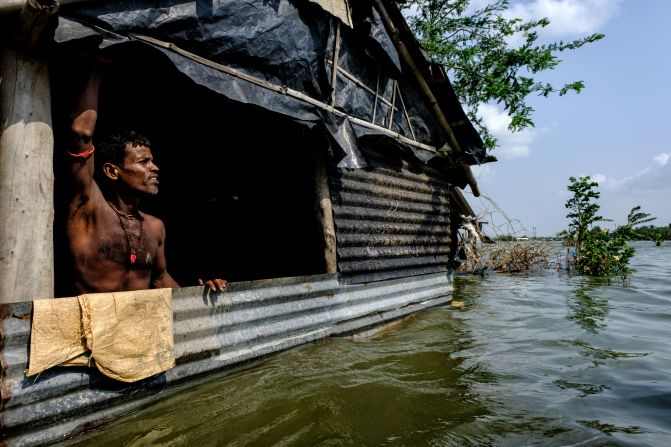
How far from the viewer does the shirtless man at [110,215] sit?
244cm

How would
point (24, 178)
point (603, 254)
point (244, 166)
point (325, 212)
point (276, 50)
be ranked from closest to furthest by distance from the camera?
point (24, 178) → point (276, 50) → point (325, 212) → point (244, 166) → point (603, 254)

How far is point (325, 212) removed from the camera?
4613mm

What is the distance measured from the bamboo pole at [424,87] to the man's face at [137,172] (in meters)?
3.83

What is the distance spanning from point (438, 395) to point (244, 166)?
13.2 feet

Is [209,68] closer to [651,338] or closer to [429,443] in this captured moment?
[429,443]

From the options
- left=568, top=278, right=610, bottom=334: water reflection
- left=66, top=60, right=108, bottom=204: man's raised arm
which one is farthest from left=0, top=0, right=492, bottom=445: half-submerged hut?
left=568, top=278, right=610, bottom=334: water reflection

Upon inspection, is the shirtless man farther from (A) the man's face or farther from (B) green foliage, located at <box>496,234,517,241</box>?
(B) green foliage, located at <box>496,234,517,241</box>

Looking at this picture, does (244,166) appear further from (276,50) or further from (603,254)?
(603,254)

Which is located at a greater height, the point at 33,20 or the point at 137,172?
the point at 33,20

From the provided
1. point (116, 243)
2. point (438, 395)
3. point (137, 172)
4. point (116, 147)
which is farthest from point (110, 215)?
point (438, 395)

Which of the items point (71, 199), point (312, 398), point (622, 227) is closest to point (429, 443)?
point (312, 398)

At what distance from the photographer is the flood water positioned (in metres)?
2.28

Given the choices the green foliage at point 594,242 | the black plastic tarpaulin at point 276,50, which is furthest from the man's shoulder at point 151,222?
the green foliage at point 594,242

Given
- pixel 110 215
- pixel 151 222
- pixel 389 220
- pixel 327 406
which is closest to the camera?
pixel 327 406
